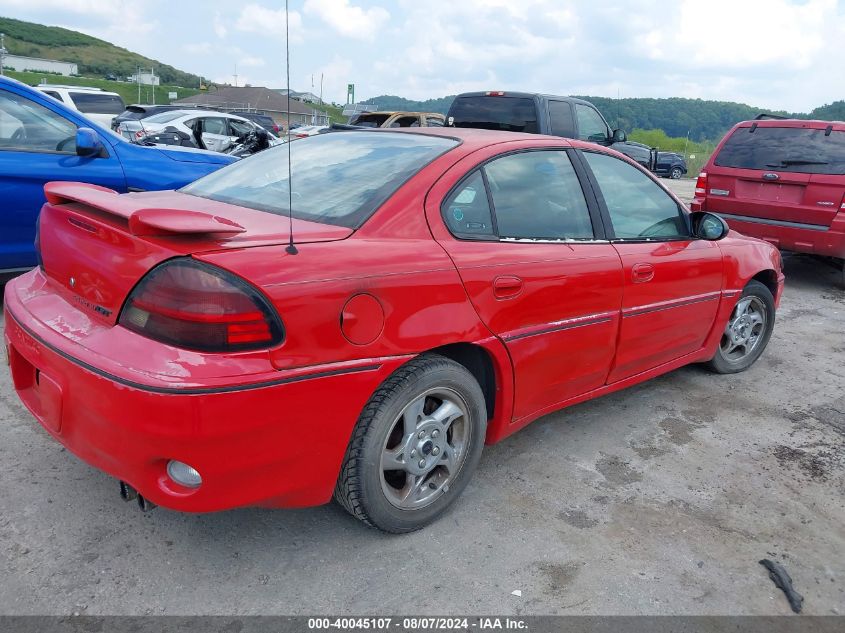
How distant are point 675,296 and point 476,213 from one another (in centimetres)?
139

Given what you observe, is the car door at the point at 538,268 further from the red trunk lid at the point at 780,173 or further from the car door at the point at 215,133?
the car door at the point at 215,133

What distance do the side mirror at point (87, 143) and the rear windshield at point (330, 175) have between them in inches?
78.5

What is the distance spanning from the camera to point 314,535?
257 cm

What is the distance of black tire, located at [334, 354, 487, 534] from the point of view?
2.33 meters

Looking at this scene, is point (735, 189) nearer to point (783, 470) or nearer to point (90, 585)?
point (783, 470)

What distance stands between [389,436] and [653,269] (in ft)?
5.61

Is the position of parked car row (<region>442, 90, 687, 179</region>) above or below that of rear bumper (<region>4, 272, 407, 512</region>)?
above

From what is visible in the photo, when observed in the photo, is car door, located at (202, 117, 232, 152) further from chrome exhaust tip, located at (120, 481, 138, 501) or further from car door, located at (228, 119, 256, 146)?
chrome exhaust tip, located at (120, 481, 138, 501)

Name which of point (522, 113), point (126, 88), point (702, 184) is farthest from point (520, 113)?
point (126, 88)

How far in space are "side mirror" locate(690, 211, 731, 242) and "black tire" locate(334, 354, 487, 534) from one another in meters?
1.88

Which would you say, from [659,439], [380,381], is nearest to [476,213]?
[380,381]

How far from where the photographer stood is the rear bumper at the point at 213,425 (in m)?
1.95

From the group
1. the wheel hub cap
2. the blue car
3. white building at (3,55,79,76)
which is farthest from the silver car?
white building at (3,55,79,76)

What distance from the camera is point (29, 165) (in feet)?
15.3
